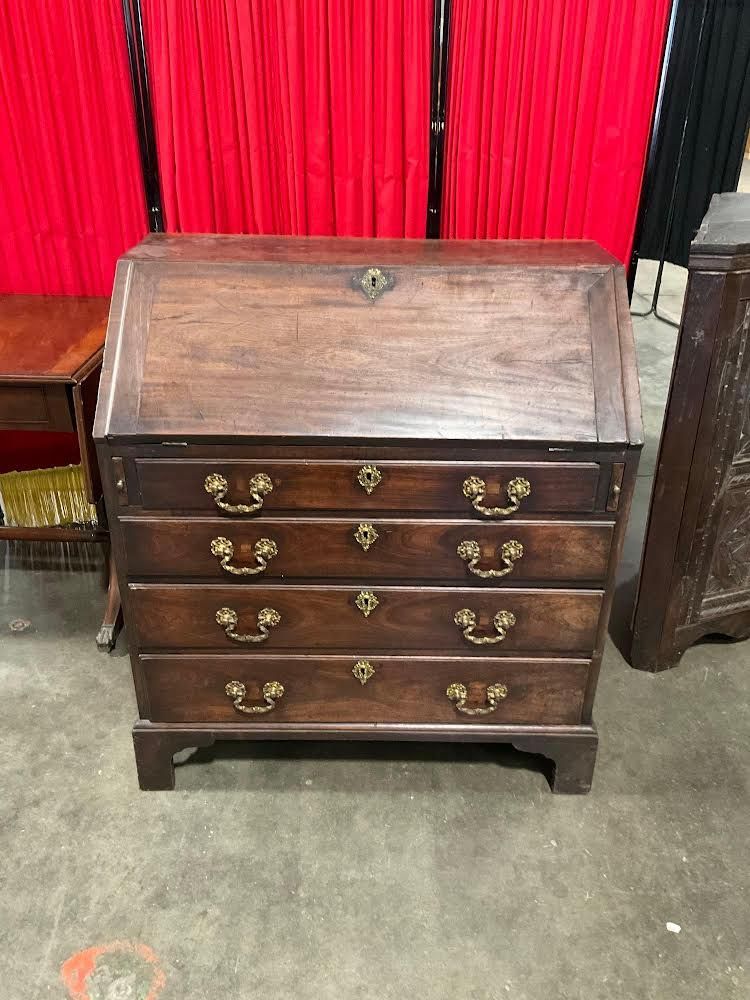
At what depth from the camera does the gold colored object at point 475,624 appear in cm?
180

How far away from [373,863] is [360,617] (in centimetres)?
62

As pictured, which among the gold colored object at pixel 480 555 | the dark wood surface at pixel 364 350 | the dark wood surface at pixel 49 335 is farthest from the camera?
the dark wood surface at pixel 49 335

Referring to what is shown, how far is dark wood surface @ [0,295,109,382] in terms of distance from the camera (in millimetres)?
2133

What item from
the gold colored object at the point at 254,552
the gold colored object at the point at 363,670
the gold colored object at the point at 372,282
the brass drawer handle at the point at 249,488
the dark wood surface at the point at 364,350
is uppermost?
the gold colored object at the point at 372,282

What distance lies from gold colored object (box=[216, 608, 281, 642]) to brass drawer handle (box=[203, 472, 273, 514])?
0.91ft

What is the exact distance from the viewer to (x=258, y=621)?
1.82 metres

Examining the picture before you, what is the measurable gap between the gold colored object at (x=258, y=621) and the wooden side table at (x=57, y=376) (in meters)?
0.82

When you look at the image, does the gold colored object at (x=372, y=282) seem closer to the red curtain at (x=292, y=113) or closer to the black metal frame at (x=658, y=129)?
the red curtain at (x=292, y=113)

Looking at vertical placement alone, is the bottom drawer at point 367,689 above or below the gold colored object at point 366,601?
below

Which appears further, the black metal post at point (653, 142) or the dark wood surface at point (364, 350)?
the black metal post at point (653, 142)

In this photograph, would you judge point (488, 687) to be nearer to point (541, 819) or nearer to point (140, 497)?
point (541, 819)

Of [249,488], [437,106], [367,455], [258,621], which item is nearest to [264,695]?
[258,621]

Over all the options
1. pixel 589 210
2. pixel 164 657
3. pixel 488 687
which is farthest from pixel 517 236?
pixel 164 657

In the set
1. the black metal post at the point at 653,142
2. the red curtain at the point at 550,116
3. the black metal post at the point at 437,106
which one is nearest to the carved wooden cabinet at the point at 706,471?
the black metal post at the point at 653,142
